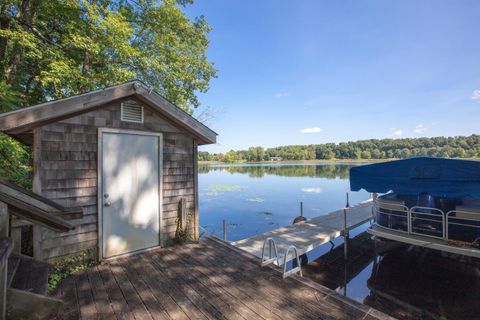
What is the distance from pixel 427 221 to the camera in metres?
5.23

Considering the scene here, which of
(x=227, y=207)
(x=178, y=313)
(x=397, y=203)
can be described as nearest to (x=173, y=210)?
(x=178, y=313)

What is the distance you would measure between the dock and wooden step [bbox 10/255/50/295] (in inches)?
143

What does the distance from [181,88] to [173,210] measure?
7.00 m

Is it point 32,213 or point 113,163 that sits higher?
point 113,163

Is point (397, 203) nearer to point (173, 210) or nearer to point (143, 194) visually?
point (173, 210)

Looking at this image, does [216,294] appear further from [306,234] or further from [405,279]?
[405,279]

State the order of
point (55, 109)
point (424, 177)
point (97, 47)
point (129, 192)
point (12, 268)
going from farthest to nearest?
point (97, 47) < point (424, 177) < point (129, 192) < point (55, 109) < point (12, 268)

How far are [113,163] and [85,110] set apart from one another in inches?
35.4

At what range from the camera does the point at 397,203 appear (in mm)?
5480

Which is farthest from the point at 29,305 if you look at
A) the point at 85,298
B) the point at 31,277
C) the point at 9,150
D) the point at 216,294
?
the point at 9,150

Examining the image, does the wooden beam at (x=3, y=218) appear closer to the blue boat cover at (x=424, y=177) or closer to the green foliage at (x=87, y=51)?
the green foliage at (x=87, y=51)

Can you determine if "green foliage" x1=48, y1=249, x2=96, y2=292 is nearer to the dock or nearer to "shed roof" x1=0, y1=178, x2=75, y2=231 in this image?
"shed roof" x1=0, y1=178, x2=75, y2=231

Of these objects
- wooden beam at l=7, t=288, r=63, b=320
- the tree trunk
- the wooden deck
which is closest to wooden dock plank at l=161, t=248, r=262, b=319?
the wooden deck

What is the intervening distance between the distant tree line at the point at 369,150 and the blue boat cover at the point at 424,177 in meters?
43.5
